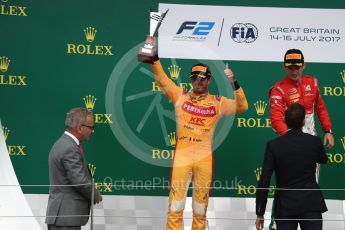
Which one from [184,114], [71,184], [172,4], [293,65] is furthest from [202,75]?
[71,184]

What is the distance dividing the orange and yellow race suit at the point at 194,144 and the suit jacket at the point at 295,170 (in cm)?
92

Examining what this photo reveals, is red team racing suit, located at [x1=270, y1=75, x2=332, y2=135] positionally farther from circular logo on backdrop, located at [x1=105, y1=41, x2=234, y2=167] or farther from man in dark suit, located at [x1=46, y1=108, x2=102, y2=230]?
man in dark suit, located at [x1=46, y1=108, x2=102, y2=230]

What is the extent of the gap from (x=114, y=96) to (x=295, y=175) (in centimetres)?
230

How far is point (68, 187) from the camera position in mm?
4480

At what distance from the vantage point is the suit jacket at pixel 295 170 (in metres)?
4.31

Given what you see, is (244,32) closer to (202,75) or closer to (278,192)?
(202,75)

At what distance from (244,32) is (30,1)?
187cm

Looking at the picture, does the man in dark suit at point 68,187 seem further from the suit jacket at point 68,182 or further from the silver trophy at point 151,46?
the silver trophy at point 151,46

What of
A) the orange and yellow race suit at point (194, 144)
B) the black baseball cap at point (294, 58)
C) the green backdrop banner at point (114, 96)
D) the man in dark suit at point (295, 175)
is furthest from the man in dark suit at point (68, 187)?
the black baseball cap at point (294, 58)

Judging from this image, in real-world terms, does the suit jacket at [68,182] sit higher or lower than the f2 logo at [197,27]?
lower

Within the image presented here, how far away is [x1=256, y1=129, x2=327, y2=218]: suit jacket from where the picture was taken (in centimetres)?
431

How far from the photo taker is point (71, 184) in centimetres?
446

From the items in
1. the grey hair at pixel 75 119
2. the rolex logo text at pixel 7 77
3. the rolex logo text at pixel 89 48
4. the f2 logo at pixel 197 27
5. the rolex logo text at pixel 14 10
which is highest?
the rolex logo text at pixel 14 10

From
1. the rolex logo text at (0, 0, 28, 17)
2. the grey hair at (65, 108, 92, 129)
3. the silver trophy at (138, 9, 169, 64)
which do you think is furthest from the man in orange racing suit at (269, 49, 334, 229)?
the rolex logo text at (0, 0, 28, 17)
